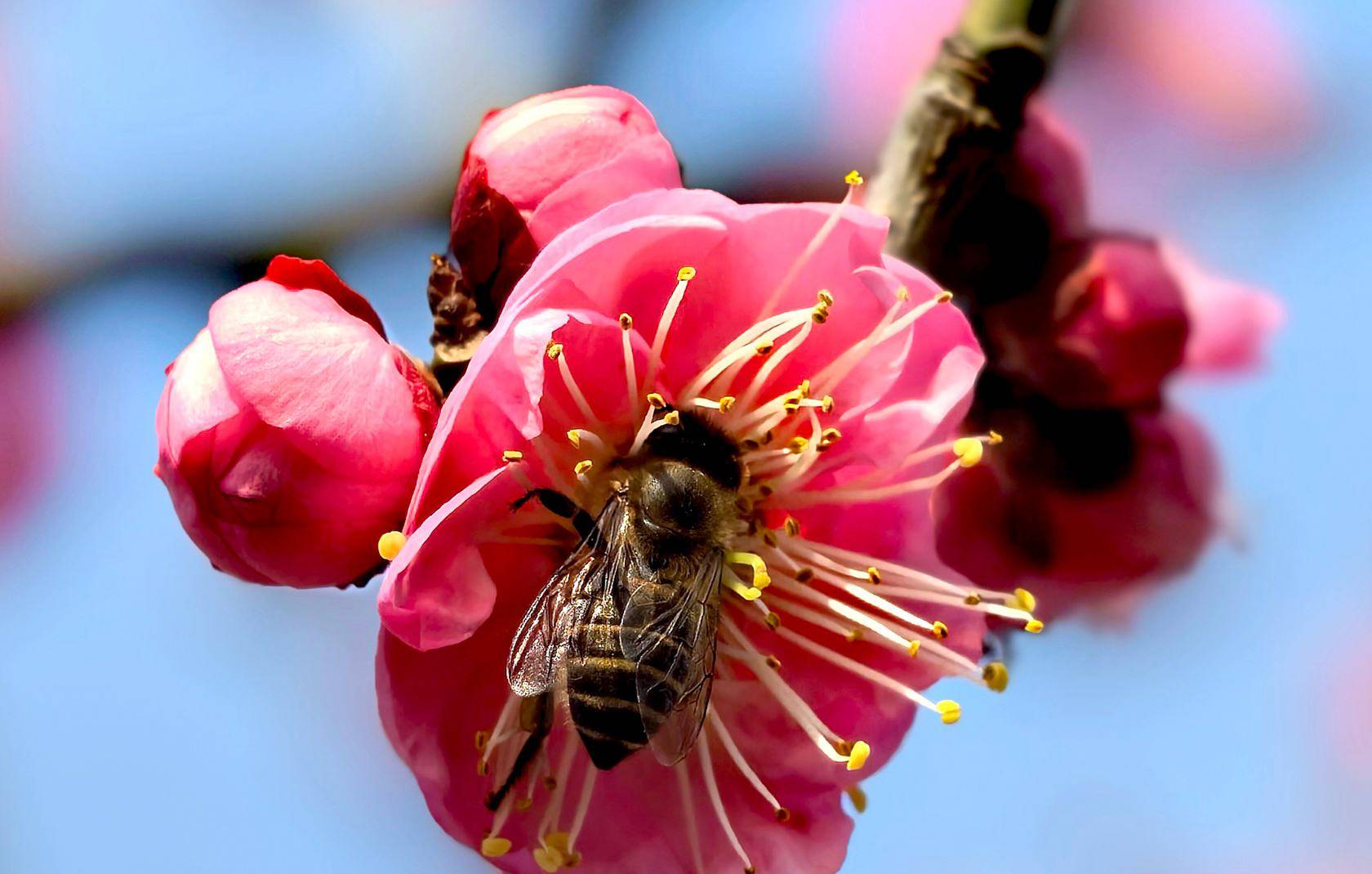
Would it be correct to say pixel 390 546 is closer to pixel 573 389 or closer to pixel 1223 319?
pixel 573 389

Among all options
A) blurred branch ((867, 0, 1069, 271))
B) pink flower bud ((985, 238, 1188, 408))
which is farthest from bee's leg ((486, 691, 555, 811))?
pink flower bud ((985, 238, 1188, 408))

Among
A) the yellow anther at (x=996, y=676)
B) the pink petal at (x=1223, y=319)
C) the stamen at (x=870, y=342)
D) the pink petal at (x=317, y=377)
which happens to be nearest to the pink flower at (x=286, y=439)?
the pink petal at (x=317, y=377)

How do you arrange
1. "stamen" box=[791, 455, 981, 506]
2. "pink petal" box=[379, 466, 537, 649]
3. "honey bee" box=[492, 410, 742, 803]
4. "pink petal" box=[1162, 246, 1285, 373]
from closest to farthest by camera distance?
"pink petal" box=[379, 466, 537, 649]
"honey bee" box=[492, 410, 742, 803]
"stamen" box=[791, 455, 981, 506]
"pink petal" box=[1162, 246, 1285, 373]

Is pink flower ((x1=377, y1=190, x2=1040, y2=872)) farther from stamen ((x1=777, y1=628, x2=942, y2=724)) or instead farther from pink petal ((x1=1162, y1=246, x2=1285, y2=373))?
pink petal ((x1=1162, y1=246, x2=1285, y2=373))

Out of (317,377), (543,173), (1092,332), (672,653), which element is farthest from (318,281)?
(1092,332)

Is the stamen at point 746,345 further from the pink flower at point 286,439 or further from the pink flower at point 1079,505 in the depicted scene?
the pink flower at point 1079,505

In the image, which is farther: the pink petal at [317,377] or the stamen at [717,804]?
the stamen at [717,804]

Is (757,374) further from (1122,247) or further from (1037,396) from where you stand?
(1122,247)
